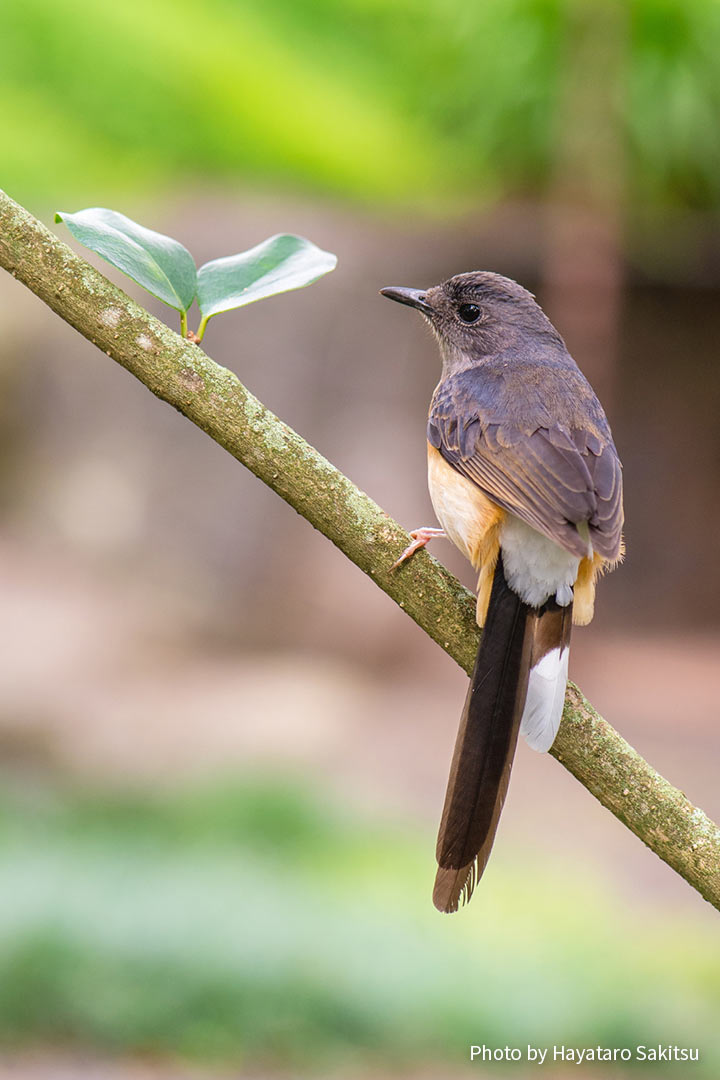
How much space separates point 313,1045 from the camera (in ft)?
14.9

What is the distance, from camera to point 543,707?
1771 mm

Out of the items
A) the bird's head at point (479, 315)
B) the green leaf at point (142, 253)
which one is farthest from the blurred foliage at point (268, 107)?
the green leaf at point (142, 253)

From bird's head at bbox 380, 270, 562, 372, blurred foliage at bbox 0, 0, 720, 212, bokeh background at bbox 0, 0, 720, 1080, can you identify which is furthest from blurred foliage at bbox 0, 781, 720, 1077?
blurred foliage at bbox 0, 0, 720, 212

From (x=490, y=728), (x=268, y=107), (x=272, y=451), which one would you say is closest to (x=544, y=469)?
(x=490, y=728)

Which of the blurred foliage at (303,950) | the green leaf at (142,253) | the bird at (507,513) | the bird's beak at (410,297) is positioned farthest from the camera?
the blurred foliage at (303,950)

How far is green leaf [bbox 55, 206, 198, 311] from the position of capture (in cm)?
158

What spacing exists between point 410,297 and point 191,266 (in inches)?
44.3

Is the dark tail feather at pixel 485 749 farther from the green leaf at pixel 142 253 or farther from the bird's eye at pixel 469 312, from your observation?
the bird's eye at pixel 469 312

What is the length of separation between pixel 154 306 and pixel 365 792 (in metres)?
3.72

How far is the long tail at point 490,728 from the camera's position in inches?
68.6

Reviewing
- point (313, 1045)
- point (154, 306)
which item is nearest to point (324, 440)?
point (154, 306)

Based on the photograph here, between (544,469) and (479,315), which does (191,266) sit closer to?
(544,469)

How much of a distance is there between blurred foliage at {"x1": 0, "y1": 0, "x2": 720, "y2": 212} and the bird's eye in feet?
24.2

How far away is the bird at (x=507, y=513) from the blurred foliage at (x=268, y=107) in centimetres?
744
